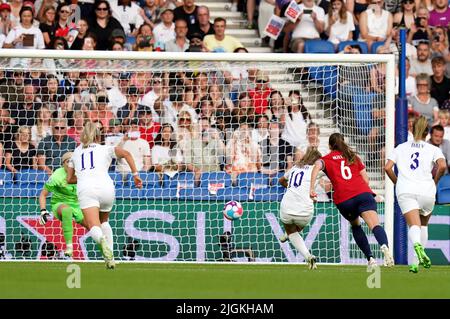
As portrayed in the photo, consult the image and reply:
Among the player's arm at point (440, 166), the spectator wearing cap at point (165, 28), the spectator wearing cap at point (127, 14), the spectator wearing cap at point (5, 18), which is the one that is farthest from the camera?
the spectator wearing cap at point (127, 14)

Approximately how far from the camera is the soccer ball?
1772 cm

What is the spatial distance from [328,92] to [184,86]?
204 centimetres

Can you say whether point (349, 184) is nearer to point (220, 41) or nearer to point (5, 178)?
point (5, 178)

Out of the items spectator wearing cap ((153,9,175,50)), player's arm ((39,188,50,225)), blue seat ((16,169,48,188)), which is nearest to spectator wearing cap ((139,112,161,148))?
blue seat ((16,169,48,188))

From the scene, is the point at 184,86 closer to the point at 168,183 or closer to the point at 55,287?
the point at 168,183

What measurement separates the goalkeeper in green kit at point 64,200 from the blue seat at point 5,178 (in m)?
1.01

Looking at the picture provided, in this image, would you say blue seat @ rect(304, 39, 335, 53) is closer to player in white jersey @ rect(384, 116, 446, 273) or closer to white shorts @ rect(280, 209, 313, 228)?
white shorts @ rect(280, 209, 313, 228)

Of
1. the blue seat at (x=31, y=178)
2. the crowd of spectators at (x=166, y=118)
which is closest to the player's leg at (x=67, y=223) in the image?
the blue seat at (x=31, y=178)

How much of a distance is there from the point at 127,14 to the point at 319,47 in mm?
3140

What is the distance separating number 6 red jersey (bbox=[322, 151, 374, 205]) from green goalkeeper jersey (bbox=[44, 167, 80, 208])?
11.4ft

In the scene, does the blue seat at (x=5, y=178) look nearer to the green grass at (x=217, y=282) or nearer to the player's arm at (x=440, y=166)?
the green grass at (x=217, y=282)

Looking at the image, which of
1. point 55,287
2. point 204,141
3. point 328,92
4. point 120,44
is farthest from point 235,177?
point 55,287

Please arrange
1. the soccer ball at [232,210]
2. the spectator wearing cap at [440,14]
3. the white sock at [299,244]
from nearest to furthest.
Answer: the white sock at [299,244] < the soccer ball at [232,210] < the spectator wearing cap at [440,14]

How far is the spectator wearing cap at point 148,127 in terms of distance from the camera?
18.7m
